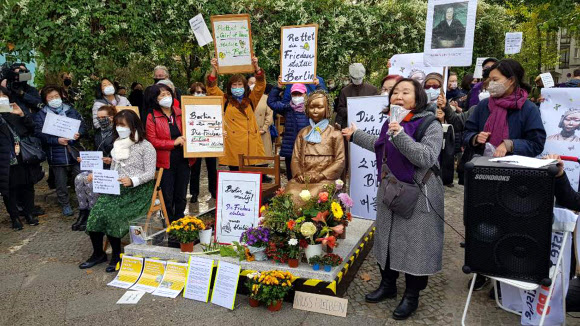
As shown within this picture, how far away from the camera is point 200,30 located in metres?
6.22

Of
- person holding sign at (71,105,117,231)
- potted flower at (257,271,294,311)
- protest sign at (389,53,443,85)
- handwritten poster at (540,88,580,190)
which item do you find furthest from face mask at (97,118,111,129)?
handwritten poster at (540,88,580,190)

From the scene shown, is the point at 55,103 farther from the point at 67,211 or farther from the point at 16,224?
the point at 16,224

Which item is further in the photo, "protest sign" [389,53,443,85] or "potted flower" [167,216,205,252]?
"protest sign" [389,53,443,85]

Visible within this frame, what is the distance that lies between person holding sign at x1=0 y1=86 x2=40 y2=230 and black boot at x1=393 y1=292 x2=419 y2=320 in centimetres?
574

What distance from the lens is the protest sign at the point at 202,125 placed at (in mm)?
5570

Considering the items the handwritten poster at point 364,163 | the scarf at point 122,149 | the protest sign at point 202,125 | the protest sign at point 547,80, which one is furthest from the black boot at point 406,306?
the protest sign at point 547,80

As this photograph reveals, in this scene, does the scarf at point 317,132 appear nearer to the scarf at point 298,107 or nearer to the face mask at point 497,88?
the scarf at point 298,107

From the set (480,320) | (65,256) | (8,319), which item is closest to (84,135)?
(65,256)

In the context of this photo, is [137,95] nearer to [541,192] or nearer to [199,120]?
[199,120]

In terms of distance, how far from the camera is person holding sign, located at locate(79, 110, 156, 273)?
491 cm

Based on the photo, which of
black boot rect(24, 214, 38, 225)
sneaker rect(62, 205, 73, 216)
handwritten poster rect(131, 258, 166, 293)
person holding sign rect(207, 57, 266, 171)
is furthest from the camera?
sneaker rect(62, 205, 73, 216)

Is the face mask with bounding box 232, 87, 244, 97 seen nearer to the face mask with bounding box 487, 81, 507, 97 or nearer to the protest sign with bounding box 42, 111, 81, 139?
the protest sign with bounding box 42, 111, 81, 139

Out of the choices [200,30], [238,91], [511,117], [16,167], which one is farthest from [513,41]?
[16,167]

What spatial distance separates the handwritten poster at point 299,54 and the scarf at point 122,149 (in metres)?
2.28
